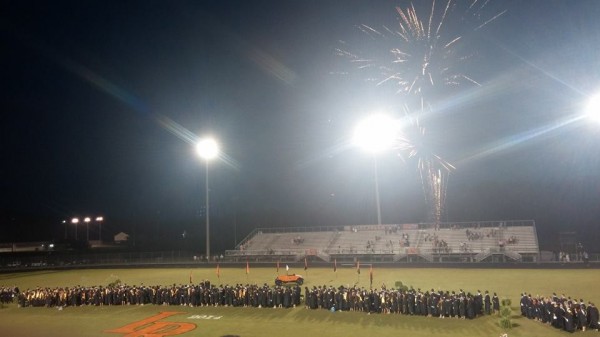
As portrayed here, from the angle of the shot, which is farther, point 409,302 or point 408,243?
point 408,243

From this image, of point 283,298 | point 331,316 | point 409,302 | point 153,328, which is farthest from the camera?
point 283,298

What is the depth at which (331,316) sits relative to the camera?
2198 centimetres

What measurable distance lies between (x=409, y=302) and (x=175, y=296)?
15.1 metres

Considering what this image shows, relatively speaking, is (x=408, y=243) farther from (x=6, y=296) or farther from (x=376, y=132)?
(x=6, y=296)

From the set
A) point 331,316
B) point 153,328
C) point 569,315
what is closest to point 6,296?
point 153,328

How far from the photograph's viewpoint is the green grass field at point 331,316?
19.0 m

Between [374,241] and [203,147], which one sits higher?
[203,147]

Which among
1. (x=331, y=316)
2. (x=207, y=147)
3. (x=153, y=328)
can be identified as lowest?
(x=153, y=328)

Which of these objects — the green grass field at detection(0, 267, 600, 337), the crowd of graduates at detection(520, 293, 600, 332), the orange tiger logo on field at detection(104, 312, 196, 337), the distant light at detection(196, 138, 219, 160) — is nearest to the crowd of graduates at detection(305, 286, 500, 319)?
the green grass field at detection(0, 267, 600, 337)

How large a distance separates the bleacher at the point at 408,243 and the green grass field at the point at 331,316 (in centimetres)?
549

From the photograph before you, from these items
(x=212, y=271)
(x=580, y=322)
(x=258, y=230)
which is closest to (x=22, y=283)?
(x=212, y=271)

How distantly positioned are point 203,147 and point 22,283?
75.8 ft

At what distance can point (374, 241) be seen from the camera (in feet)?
156

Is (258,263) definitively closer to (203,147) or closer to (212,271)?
(212,271)
